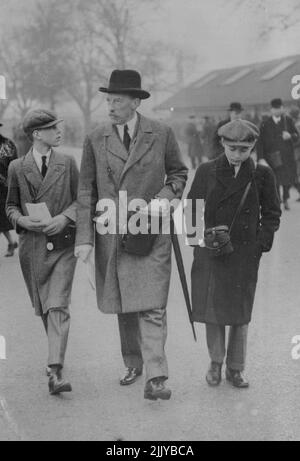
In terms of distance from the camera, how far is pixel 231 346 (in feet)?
14.3

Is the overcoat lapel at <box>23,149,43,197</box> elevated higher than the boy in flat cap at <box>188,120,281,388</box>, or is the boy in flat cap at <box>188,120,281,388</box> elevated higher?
the overcoat lapel at <box>23,149,43,197</box>

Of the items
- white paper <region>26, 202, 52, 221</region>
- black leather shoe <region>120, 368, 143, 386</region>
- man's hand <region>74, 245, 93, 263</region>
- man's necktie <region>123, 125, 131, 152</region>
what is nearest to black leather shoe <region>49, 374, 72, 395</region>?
black leather shoe <region>120, 368, 143, 386</region>

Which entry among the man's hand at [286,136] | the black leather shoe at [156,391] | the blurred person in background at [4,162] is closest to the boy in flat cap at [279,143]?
the man's hand at [286,136]

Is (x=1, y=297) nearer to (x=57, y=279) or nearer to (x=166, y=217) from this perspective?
(x=57, y=279)

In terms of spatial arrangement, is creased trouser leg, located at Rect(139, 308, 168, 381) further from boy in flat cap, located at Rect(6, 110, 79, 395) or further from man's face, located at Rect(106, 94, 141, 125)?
man's face, located at Rect(106, 94, 141, 125)

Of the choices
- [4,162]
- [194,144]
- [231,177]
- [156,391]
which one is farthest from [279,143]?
[194,144]

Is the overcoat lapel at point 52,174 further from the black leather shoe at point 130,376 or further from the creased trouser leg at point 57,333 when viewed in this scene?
the black leather shoe at point 130,376

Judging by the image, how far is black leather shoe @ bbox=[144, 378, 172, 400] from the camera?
159 inches

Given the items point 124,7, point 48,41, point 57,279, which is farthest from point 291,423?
point 48,41

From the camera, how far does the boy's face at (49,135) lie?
14.3 ft

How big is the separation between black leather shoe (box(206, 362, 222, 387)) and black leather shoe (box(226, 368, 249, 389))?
0.06 metres

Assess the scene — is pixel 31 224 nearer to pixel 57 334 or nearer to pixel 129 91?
pixel 57 334

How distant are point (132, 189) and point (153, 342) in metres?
0.85

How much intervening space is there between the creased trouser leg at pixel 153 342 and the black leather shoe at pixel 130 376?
262mm
